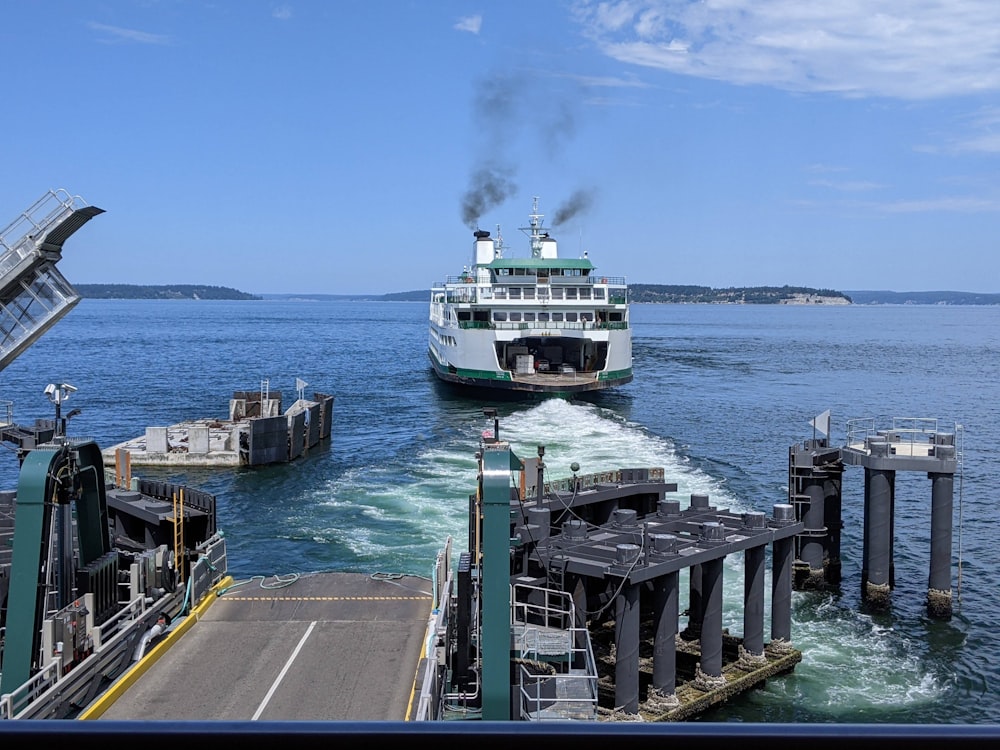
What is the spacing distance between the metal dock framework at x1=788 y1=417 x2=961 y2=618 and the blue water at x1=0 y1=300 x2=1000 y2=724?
2.54ft

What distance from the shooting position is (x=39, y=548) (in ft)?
45.2

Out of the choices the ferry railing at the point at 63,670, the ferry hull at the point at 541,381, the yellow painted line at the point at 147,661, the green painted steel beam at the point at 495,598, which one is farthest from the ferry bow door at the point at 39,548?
the ferry hull at the point at 541,381

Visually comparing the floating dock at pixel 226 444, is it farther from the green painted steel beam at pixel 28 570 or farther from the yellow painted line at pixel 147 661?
the green painted steel beam at pixel 28 570

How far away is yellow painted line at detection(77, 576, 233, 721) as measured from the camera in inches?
526

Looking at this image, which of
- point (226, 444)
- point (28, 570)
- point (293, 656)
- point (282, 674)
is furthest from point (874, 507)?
point (226, 444)

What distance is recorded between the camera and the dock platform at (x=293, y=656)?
530 inches

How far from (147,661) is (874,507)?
700 inches

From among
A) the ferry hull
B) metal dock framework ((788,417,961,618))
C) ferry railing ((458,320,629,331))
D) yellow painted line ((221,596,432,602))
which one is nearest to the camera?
yellow painted line ((221,596,432,602))

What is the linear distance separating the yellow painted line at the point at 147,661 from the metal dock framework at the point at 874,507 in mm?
15756

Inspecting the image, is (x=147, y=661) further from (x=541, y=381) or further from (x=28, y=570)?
(x=541, y=381)

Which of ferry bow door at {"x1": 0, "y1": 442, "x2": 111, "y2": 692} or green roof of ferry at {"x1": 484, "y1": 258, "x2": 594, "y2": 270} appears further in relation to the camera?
green roof of ferry at {"x1": 484, "y1": 258, "x2": 594, "y2": 270}

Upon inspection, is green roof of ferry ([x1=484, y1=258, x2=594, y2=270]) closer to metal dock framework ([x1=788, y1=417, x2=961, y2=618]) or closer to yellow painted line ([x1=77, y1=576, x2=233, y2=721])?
metal dock framework ([x1=788, y1=417, x2=961, y2=618])

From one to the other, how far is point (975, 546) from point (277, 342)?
128 m

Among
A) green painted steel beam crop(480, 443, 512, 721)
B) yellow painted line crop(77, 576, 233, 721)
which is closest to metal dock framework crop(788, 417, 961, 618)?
green painted steel beam crop(480, 443, 512, 721)
